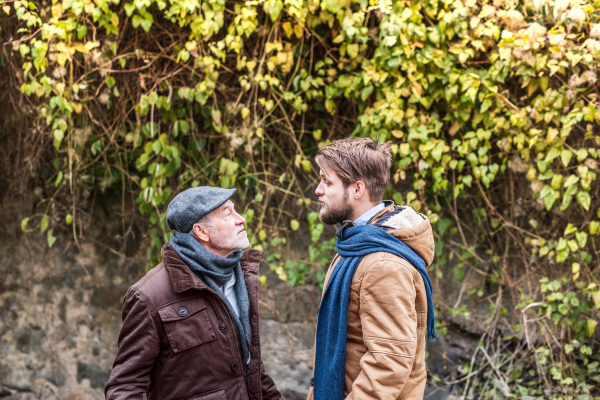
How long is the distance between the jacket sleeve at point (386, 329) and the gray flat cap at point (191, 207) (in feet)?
2.09

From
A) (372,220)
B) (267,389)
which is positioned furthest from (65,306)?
(372,220)

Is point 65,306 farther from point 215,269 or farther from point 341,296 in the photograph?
point 341,296

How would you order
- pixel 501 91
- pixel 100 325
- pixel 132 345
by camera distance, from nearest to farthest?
pixel 132 345, pixel 501 91, pixel 100 325

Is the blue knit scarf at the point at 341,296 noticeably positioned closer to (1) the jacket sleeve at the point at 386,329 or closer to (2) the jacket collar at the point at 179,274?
(1) the jacket sleeve at the point at 386,329

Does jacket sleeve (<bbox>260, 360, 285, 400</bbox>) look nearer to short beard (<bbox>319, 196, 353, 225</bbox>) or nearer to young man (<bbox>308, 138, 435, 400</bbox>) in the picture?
young man (<bbox>308, 138, 435, 400</bbox>)

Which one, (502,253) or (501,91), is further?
(502,253)

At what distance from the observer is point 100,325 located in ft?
12.5

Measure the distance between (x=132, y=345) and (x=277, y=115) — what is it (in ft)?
6.43

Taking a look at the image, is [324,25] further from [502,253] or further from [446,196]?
[502,253]

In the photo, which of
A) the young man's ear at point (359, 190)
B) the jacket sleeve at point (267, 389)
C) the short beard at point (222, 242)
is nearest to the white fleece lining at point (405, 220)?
the young man's ear at point (359, 190)

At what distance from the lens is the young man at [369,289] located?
64.0 inches

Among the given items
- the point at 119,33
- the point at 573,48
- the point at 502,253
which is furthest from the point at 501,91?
the point at 119,33

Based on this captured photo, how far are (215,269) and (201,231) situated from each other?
157 mm

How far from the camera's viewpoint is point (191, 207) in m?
1.92
